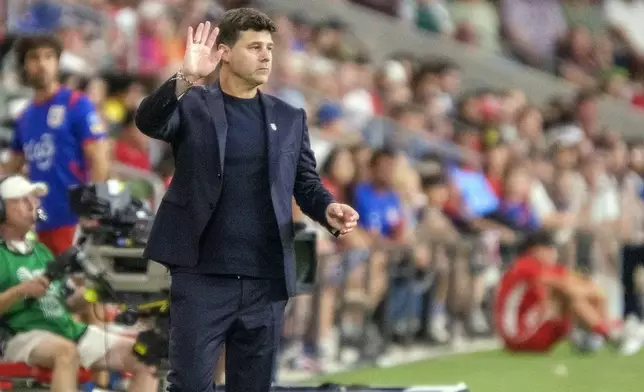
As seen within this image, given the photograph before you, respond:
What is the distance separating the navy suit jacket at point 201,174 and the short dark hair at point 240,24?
244 mm

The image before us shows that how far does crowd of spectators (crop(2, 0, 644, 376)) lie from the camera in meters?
14.3

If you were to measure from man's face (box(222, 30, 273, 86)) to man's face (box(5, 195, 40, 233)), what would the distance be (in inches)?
93.6

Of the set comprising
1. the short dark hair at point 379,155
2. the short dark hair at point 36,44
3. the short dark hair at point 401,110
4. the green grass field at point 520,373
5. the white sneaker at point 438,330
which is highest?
the short dark hair at point 36,44

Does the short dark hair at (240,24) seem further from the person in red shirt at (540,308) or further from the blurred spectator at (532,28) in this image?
the blurred spectator at (532,28)

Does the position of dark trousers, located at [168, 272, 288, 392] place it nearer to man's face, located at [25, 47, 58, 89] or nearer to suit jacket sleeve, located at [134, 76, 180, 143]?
suit jacket sleeve, located at [134, 76, 180, 143]

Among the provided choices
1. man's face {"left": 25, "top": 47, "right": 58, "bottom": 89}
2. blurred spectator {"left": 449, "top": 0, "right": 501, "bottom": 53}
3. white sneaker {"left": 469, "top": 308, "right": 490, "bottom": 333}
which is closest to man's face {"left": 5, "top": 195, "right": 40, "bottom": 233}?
man's face {"left": 25, "top": 47, "right": 58, "bottom": 89}

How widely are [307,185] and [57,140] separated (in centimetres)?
289

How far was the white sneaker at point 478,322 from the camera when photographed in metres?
15.9

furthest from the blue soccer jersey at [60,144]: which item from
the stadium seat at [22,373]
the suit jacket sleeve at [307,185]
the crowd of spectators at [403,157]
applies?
the suit jacket sleeve at [307,185]

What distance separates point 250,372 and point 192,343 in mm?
345

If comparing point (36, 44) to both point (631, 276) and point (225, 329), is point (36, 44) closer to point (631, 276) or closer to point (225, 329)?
point (225, 329)

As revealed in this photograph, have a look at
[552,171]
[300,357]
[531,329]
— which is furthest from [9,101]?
[552,171]

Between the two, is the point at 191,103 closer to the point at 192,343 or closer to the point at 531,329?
the point at 192,343

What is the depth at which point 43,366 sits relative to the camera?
926 cm
